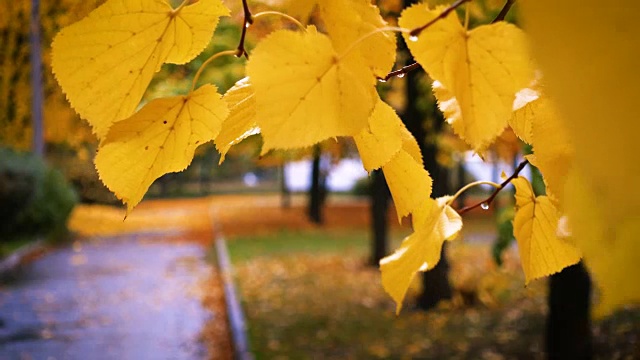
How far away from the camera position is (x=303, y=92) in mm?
428

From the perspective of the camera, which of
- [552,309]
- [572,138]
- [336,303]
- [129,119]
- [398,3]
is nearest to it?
[572,138]

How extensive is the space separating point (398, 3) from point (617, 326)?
12.0 feet

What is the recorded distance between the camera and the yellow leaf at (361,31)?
1.65 ft

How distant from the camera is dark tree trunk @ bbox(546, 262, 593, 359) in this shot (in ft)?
14.3

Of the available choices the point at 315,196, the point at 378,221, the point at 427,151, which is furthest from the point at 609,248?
the point at 315,196

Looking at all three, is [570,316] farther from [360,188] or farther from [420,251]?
[360,188]

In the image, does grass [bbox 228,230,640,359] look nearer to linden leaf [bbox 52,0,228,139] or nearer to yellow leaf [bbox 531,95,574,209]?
yellow leaf [bbox 531,95,574,209]

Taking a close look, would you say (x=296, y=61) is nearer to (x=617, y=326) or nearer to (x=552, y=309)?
(x=552, y=309)

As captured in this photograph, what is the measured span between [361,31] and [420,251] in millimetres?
213

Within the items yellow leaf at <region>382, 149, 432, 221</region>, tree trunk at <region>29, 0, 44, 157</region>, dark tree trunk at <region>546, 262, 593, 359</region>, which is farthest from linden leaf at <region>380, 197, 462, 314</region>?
tree trunk at <region>29, 0, 44, 157</region>

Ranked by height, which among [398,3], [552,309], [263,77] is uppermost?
[398,3]

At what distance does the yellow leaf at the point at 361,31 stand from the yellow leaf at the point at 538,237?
0.23 meters

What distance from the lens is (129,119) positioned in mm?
542

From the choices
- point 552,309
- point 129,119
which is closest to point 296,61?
point 129,119
